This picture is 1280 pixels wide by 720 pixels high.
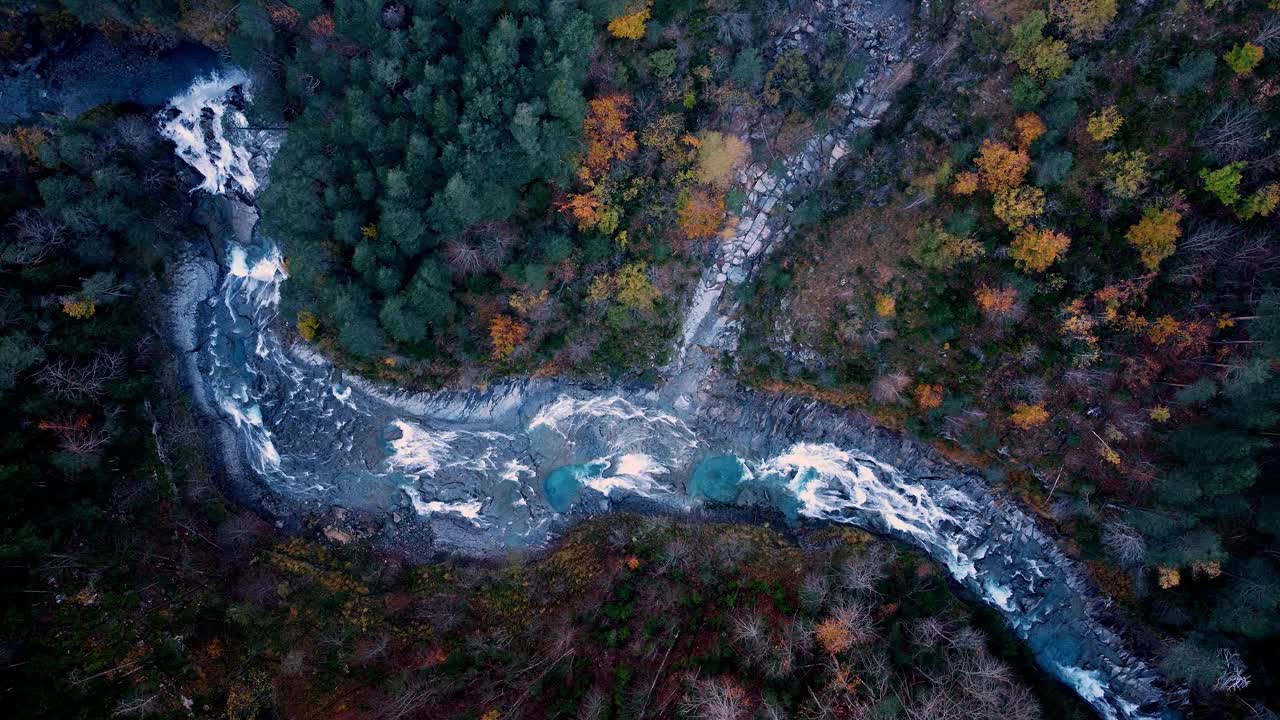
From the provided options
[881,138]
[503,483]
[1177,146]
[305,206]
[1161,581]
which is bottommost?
[503,483]

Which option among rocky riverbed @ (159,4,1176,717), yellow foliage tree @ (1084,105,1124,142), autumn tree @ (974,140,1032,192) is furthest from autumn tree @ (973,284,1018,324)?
rocky riverbed @ (159,4,1176,717)

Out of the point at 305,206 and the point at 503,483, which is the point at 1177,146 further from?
the point at 305,206

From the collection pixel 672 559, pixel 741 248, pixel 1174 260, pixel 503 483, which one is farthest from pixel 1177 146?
pixel 503 483

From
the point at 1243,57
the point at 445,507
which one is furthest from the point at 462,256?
the point at 1243,57

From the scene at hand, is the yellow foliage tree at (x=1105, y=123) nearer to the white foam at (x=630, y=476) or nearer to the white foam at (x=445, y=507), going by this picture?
the white foam at (x=630, y=476)

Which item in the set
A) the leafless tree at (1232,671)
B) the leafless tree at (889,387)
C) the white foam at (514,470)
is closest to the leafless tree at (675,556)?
the white foam at (514,470)

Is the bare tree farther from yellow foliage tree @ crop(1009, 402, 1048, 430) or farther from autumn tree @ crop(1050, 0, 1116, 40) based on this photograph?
yellow foliage tree @ crop(1009, 402, 1048, 430)
